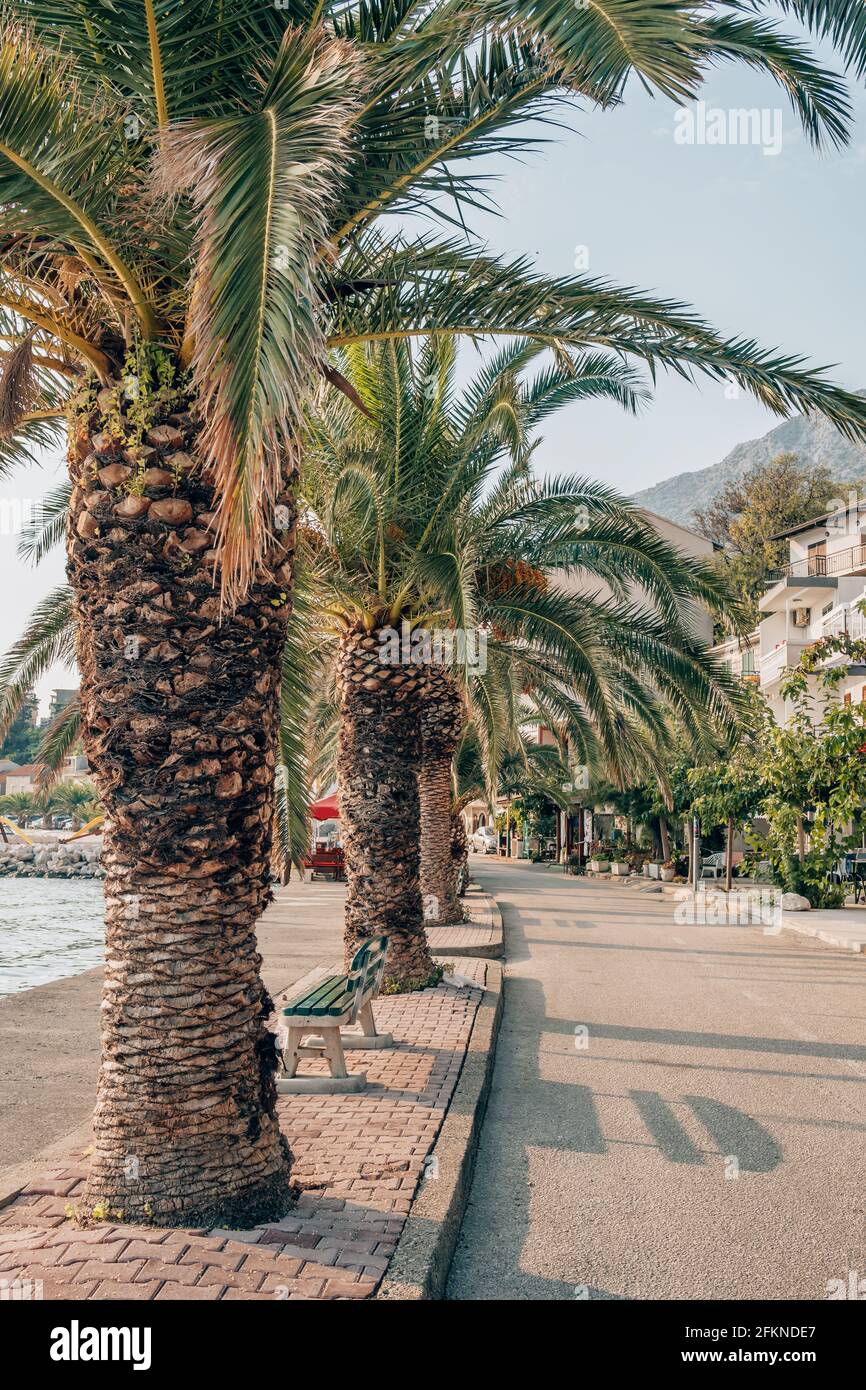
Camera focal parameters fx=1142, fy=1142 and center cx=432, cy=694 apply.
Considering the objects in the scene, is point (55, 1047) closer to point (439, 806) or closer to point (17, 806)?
point (439, 806)

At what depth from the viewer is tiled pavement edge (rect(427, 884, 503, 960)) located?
15.5 m

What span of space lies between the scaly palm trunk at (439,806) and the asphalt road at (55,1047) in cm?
224

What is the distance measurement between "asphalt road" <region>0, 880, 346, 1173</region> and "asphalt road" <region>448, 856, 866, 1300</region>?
2684 millimetres

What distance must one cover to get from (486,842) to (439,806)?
60.6 meters

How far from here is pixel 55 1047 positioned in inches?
377

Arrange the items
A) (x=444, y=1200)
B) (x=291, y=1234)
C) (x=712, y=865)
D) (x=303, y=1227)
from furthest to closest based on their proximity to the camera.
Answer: (x=712, y=865) < (x=444, y=1200) < (x=303, y=1227) < (x=291, y=1234)

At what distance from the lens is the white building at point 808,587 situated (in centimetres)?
4666

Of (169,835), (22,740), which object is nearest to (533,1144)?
(169,835)

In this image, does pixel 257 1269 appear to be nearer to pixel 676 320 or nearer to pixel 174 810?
pixel 174 810

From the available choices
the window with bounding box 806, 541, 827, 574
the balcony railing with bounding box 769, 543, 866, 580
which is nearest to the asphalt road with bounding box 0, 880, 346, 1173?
the balcony railing with bounding box 769, 543, 866, 580

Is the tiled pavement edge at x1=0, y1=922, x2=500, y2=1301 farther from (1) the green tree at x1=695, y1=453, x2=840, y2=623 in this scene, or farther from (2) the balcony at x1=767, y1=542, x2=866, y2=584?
(1) the green tree at x1=695, y1=453, x2=840, y2=623

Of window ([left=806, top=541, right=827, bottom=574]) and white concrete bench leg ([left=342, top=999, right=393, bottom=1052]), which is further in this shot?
window ([left=806, top=541, right=827, bottom=574])

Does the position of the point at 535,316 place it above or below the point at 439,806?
above

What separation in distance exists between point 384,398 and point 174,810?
698cm
